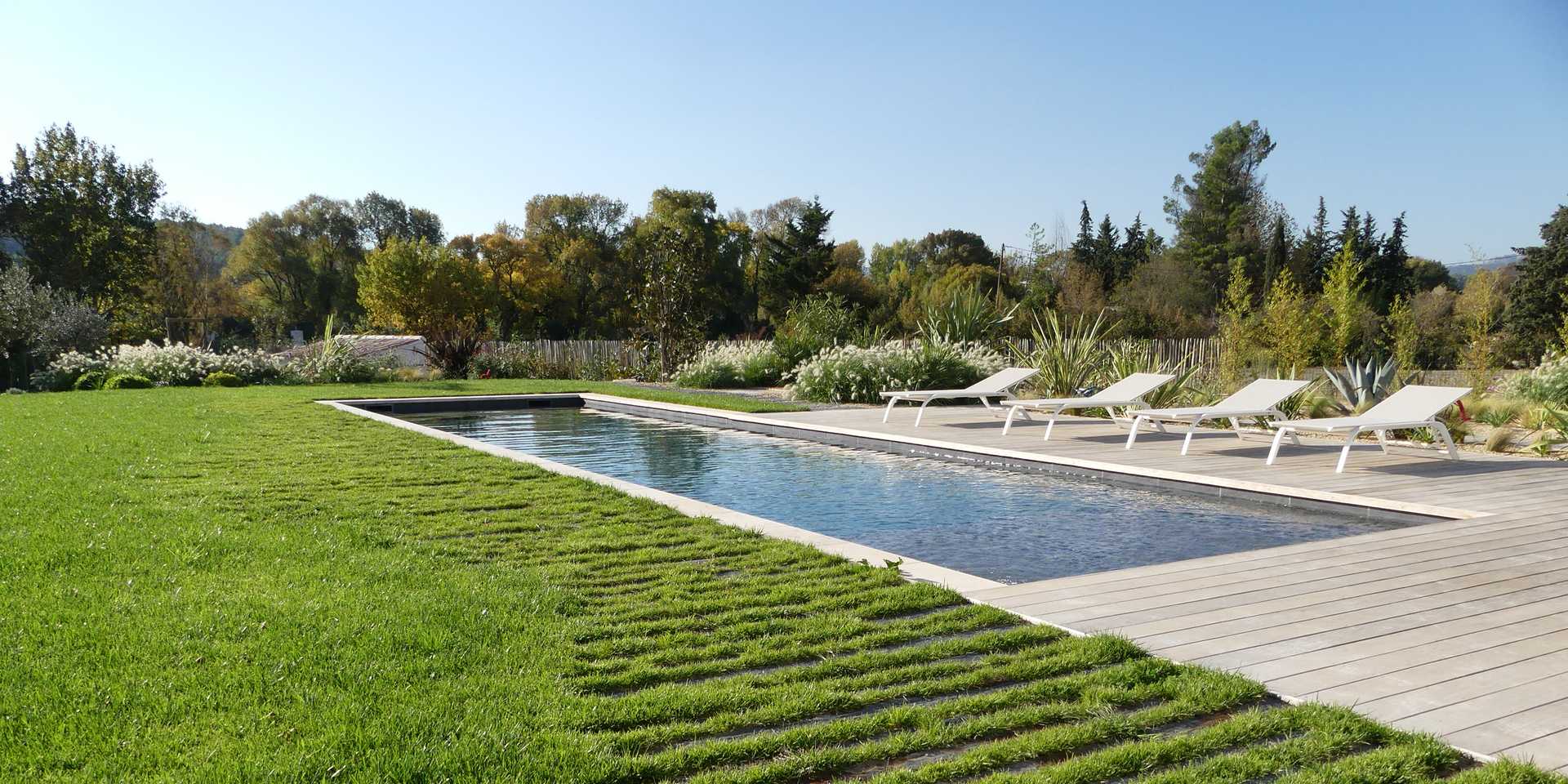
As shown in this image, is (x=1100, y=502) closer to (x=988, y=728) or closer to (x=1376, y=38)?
(x=988, y=728)

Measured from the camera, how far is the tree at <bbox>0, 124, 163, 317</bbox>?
3247 centimetres

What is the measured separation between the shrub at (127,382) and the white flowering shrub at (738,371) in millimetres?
10232

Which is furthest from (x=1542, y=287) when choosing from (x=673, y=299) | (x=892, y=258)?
(x=892, y=258)

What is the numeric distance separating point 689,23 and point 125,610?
13317 millimetres

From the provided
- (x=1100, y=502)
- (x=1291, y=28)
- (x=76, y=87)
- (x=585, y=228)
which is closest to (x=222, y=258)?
(x=585, y=228)

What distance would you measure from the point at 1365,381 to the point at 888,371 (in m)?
6.67

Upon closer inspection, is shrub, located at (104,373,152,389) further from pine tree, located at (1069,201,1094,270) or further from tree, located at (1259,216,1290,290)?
pine tree, located at (1069,201,1094,270)

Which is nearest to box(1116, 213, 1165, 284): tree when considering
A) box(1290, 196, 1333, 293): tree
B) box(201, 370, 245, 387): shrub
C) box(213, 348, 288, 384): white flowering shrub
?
box(1290, 196, 1333, 293): tree

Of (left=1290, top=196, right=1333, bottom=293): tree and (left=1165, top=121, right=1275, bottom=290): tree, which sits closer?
(left=1290, top=196, right=1333, bottom=293): tree

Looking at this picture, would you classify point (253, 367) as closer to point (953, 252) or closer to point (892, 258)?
point (953, 252)

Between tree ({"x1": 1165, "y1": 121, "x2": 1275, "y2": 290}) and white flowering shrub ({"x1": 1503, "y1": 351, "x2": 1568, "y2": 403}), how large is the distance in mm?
36285

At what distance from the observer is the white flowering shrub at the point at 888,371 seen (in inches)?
592

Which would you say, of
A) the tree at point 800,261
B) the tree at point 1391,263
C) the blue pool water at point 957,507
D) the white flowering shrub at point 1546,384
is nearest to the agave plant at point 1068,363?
the blue pool water at point 957,507

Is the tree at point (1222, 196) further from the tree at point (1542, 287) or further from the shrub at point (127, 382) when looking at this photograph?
the shrub at point (127, 382)
